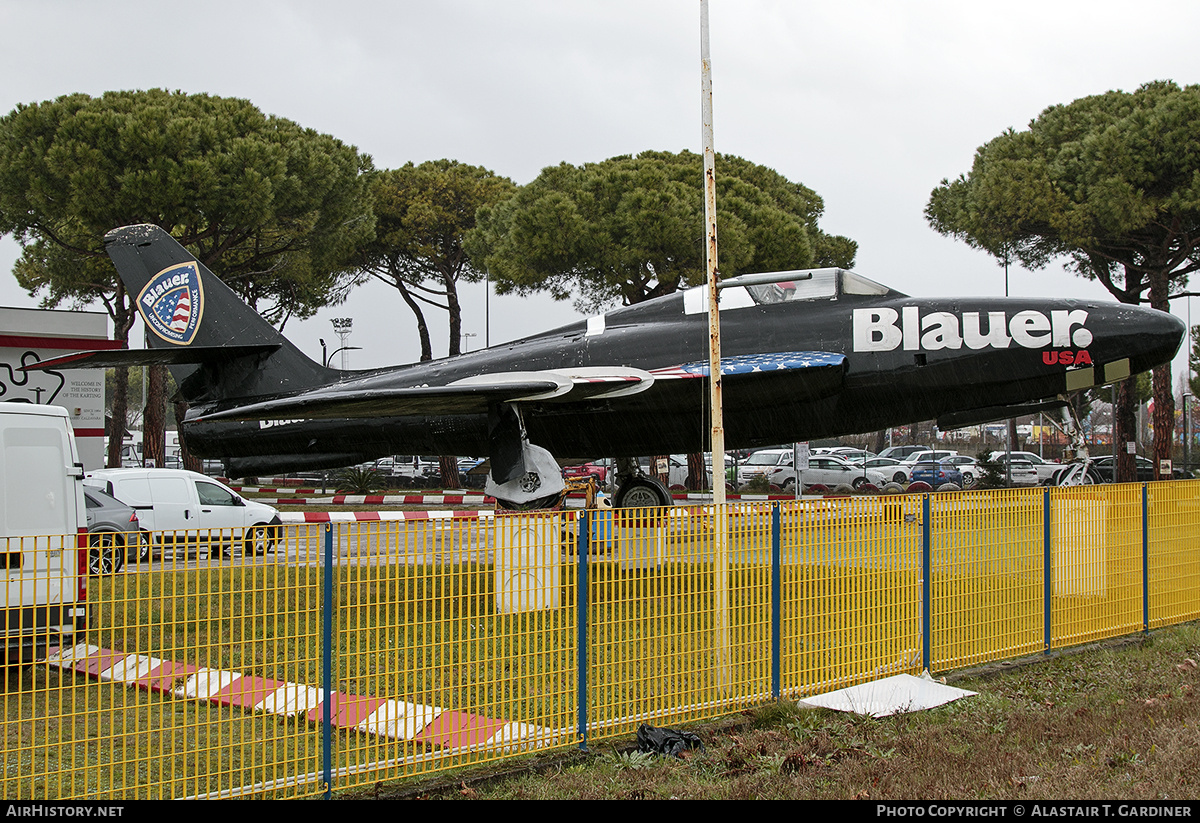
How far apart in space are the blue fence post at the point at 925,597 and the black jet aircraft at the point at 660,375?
3.98 metres

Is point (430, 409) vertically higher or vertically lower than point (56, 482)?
higher

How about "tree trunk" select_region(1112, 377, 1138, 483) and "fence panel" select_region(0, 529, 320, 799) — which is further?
"tree trunk" select_region(1112, 377, 1138, 483)

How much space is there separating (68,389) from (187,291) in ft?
24.3

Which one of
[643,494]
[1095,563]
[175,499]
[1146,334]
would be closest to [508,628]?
[1095,563]

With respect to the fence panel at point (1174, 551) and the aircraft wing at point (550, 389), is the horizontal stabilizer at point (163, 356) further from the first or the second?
the fence panel at point (1174, 551)

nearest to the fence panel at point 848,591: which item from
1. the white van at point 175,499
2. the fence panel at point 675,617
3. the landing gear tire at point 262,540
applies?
the fence panel at point 675,617

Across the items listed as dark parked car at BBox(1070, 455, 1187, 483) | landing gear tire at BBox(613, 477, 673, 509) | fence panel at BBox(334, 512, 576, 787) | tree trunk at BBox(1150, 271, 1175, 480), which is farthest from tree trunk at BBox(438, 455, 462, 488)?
fence panel at BBox(334, 512, 576, 787)

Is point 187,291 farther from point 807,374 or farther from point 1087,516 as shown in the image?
point 1087,516

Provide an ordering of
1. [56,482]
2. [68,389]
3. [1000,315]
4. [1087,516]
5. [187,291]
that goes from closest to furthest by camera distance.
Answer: [56,482] < [1087,516] < [1000,315] < [187,291] < [68,389]

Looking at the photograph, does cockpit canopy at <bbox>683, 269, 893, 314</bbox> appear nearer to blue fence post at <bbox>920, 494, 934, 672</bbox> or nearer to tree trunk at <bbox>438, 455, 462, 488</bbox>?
blue fence post at <bbox>920, 494, 934, 672</bbox>

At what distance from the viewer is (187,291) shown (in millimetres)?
14516

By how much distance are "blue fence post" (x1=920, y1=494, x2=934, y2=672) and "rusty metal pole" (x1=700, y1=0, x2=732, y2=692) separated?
1.78m

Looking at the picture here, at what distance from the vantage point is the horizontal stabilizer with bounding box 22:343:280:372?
12.2 m
